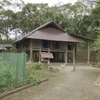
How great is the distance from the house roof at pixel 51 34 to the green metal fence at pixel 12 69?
13.1 m

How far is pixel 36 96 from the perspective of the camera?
7.37m

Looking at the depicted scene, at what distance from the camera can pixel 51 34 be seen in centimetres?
2481

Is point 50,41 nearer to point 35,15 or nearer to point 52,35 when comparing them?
point 52,35

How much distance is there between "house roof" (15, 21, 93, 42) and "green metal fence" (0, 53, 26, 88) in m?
13.1

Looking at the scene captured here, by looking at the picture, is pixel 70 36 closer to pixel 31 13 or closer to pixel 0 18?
pixel 31 13

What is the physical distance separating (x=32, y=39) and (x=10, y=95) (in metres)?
17.0

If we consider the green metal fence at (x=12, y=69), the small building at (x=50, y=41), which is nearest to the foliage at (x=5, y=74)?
the green metal fence at (x=12, y=69)

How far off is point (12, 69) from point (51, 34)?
16.7 metres

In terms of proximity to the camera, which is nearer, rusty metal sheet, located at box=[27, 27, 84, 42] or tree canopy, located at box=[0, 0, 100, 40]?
rusty metal sheet, located at box=[27, 27, 84, 42]

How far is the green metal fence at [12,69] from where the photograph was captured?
26.0 ft

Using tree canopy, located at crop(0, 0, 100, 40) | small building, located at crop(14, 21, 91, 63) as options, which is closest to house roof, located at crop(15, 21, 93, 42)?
small building, located at crop(14, 21, 91, 63)

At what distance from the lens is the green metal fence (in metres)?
7.92

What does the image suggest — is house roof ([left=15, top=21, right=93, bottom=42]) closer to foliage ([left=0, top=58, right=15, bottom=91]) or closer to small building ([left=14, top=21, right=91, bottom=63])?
small building ([left=14, top=21, right=91, bottom=63])

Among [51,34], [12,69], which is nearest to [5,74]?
[12,69]
